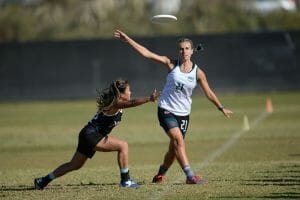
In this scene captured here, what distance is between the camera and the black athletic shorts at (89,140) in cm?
1274

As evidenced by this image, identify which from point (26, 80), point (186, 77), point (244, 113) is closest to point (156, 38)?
point (26, 80)

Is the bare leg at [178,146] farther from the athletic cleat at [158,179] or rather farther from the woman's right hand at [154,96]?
the woman's right hand at [154,96]

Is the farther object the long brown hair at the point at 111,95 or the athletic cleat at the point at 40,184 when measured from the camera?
the athletic cleat at the point at 40,184

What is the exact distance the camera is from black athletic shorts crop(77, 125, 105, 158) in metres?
12.7

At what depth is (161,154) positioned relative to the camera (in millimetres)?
19141

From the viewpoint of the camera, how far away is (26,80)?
4309 cm

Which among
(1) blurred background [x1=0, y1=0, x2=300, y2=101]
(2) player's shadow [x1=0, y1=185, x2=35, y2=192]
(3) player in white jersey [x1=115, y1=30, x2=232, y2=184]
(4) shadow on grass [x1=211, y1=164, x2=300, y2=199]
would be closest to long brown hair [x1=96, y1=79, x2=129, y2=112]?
(3) player in white jersey [x1=115, y1=30, x2=232, y2=184]

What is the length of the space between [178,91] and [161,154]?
634 centimetres

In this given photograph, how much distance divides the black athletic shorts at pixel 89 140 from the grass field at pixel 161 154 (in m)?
0.57

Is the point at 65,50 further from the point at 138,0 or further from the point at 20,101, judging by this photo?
the point at 138,0

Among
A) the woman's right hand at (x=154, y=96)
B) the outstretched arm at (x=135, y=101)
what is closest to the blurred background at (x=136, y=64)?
the outstretched arm at (x=135, y=101)

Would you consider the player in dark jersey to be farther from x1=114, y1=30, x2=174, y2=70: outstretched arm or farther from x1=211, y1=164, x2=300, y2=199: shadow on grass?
x1=211, y1=164, x2=300, y2=199: shadow on grass

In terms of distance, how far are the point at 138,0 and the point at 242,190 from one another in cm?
5215

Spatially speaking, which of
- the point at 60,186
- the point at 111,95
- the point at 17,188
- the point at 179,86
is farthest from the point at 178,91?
the point at 17,188
